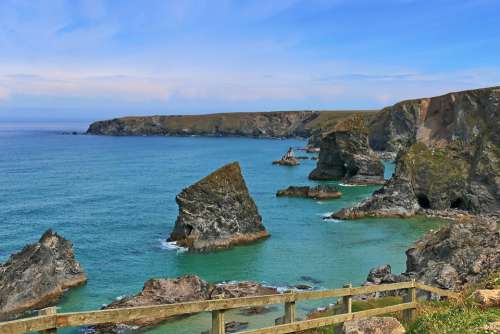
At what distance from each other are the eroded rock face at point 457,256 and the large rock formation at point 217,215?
77.2ft

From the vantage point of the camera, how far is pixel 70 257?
44.9m

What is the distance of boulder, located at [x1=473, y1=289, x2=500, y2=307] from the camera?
14466 mm

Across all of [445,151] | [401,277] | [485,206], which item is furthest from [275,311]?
[445,151]

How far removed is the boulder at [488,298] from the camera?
14466mm

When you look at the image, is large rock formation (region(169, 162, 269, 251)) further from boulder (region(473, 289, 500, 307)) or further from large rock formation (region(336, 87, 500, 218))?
boulder (region(473, 289, 500, 307))

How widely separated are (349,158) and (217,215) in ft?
193

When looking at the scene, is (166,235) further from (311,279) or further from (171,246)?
(311,279)

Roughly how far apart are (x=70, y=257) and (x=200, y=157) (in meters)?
129

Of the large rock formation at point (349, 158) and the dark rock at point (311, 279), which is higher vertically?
the large rock formation at point (349, 158)

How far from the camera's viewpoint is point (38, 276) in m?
40.7

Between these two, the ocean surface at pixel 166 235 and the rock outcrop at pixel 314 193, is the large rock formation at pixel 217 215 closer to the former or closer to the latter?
the ocean surface at pixel 166 235

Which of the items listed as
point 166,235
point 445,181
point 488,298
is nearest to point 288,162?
point 445,181

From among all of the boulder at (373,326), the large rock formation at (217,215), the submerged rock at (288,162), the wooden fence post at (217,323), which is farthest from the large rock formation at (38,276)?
the submerged rock at (288,162)

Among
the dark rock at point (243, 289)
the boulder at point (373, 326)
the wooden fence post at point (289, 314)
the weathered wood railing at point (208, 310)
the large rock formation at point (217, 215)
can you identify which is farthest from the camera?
the large rock formation at point (217, 215)
